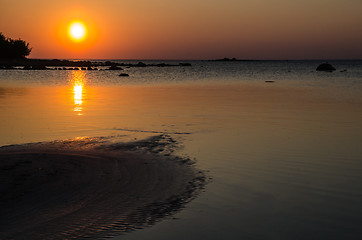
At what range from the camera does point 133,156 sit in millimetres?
13469

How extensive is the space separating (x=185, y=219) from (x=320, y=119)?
16.9m

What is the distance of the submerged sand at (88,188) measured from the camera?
25.7 ft

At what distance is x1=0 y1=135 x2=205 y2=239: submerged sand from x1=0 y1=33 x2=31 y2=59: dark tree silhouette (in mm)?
144806

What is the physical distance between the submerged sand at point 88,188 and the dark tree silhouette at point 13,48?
14481cm

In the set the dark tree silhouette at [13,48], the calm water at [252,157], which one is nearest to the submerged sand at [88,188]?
the calm water at [252,157]

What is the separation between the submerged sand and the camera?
7.85 meters

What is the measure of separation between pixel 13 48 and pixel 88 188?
153m

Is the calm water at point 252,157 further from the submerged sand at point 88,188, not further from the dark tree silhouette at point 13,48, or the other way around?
the dark tree silhouette at point 13,48

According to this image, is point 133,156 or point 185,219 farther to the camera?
point 133,156

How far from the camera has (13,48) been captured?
148 meters

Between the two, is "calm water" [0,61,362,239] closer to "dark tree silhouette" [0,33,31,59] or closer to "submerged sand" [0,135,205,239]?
"submerged sand" [0,135,205,239]

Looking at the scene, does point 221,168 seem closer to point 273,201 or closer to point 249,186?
point 249,186

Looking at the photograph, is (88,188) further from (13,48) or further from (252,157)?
(13,48)

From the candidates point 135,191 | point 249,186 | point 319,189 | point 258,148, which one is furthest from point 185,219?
point 258,148
